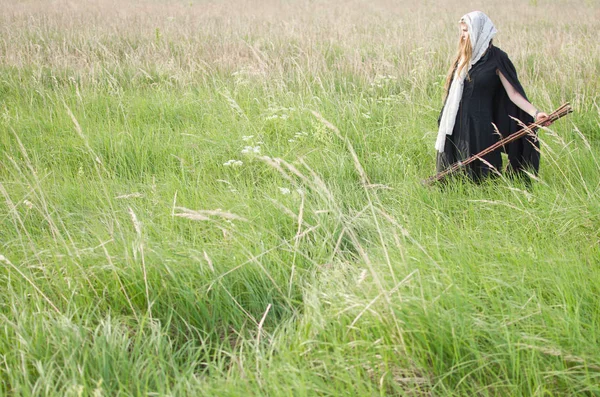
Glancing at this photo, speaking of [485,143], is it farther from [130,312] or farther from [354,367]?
[130,312]

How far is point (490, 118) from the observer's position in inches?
155

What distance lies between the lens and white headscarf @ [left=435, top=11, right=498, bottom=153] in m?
3.75

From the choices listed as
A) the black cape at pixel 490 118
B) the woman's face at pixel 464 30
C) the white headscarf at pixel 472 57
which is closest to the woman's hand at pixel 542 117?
the black cape at pixel 490 118

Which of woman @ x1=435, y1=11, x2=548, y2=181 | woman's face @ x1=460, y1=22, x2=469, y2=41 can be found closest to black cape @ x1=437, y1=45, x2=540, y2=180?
woman @ x1=435, y1=11, x2=548, y2=181

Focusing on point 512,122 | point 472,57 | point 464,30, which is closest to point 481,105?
point 512,122

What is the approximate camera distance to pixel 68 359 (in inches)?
75.0

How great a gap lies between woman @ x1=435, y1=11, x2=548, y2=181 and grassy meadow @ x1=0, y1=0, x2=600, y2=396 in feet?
1.00

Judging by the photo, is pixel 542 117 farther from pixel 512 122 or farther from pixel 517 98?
pixel 512 122

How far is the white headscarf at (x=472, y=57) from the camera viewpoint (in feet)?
12.3

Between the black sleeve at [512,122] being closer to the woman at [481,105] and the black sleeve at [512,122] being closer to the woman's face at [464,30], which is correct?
the woman at [481,105]

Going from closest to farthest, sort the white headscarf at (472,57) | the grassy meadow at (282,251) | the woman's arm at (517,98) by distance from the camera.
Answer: the grassy meadow at (282,251) → the woman's arm at (517,98) → the white headscarf at (472,57)

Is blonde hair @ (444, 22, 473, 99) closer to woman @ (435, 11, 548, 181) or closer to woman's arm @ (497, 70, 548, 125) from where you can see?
woman @ (435, 11, 548, 181)

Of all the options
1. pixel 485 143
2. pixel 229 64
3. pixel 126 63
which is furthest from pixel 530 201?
pixel 126 63

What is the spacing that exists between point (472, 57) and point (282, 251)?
88.0 inches
